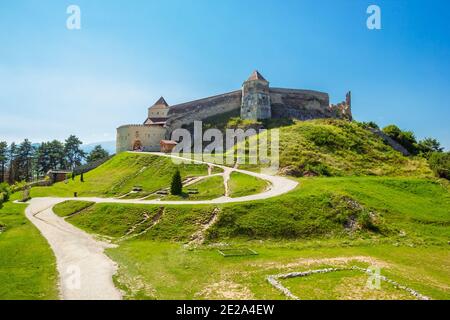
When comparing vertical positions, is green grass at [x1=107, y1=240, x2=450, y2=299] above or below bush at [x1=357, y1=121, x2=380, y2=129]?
below

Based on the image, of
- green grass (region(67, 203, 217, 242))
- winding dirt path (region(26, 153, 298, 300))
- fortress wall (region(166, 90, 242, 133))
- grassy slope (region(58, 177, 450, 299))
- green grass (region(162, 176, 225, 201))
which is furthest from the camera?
fortress wall (region(166, 90, 242, 133))

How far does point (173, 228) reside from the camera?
25.6m

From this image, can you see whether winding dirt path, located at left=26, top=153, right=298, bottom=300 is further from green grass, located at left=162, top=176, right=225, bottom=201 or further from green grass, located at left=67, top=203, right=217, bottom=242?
green grass, located at left=67, top=203, right=217, bottom=242

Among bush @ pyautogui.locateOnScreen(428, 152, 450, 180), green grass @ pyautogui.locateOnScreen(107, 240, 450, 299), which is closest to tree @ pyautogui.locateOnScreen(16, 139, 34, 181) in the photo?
green grass @ pyautogui.locateOnScreen(107, 240, 450, 299)

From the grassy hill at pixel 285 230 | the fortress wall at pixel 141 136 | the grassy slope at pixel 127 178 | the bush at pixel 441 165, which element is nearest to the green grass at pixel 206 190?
the grassy hill at pixel 285 230

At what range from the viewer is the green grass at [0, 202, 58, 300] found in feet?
48.3

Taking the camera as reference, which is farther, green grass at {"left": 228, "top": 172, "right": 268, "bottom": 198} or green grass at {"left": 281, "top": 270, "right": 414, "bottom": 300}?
green grass at {"left": 228, "top": 172, "right": 268, "bottom": 198}

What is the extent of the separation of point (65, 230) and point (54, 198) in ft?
51.6

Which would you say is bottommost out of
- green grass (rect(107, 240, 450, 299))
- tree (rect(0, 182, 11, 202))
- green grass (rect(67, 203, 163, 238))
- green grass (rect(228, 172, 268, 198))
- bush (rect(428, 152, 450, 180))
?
green grass (rect(107, 240, 450, 299))

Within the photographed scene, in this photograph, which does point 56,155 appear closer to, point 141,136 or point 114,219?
point 141,136

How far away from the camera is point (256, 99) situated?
67.8 m

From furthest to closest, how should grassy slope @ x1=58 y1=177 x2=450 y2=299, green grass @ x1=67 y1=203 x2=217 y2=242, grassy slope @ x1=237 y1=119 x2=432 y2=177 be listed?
grassy slope @ x1=237 y1=119 x2=432 y2=177 < green grass @ x1=67 y1=203 x2=217 y2=242 < grassy slope @ x1=58 y1=177 x2=450 y2=299

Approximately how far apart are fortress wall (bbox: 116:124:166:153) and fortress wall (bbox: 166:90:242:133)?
348cm
